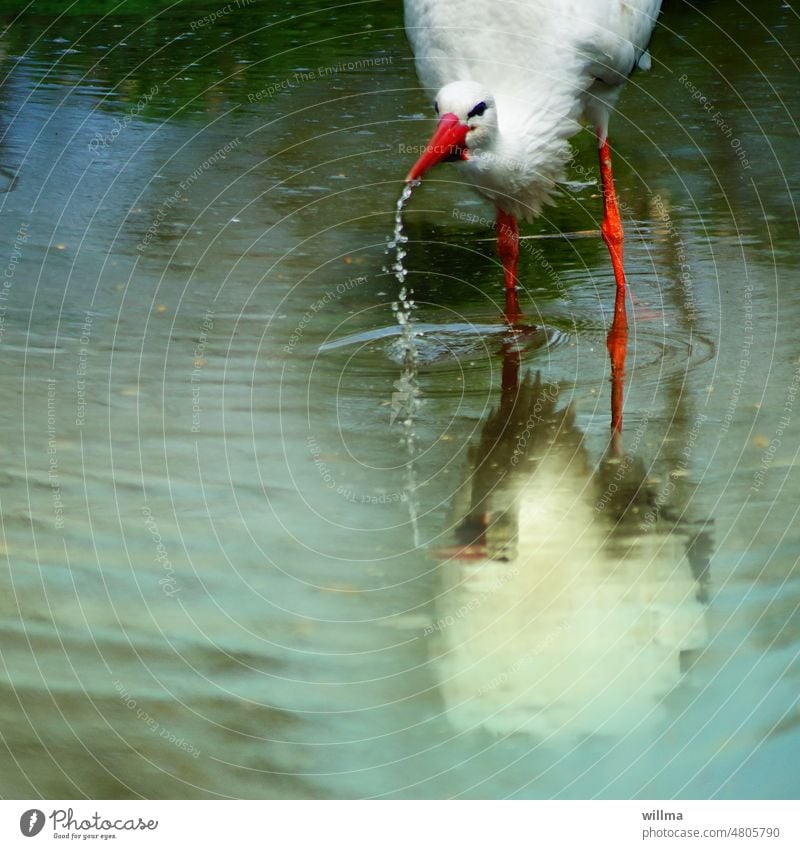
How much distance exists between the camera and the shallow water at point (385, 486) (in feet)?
8.01

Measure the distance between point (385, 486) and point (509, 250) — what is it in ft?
4.74

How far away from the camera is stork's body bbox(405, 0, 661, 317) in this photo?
12.3 ft

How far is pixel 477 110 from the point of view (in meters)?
3.70
